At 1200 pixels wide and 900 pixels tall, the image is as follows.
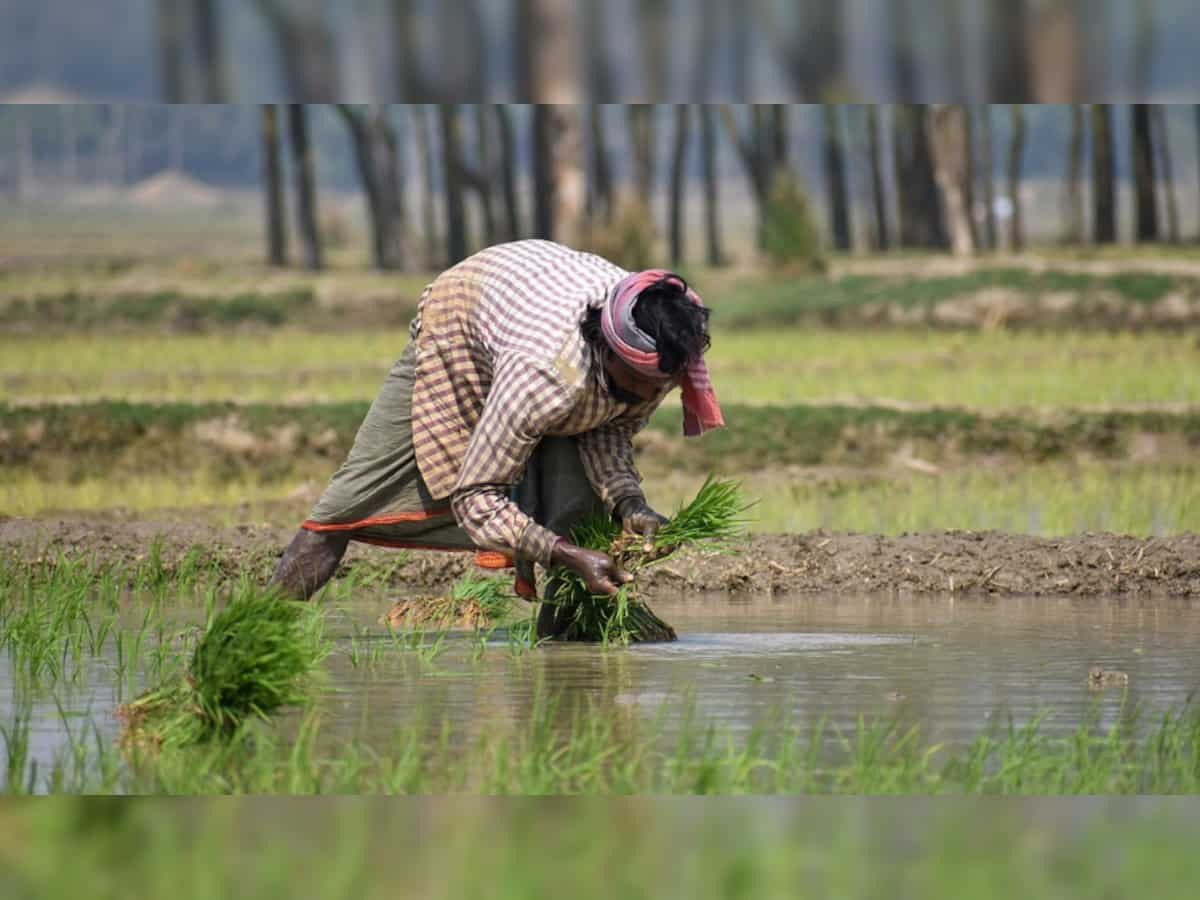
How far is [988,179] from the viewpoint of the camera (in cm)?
2689

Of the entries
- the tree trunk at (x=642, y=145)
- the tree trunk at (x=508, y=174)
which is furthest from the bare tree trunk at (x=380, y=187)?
the tree trunk at (x=642, y=145)

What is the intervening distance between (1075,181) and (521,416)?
791 inches

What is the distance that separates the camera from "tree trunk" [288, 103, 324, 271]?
2427cm

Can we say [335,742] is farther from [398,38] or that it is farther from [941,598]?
[398,38]

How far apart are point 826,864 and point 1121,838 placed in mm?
512

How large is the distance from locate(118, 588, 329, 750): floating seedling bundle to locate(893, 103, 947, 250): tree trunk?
24.0 meters


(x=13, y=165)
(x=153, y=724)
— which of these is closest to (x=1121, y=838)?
(x=153, y=724)

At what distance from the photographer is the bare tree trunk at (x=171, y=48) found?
9312 millimetres

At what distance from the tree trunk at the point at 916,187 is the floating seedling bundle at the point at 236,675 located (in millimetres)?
23966

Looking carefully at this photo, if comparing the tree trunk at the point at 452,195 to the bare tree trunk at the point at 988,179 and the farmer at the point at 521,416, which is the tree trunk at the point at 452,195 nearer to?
the bare tree trunk at the point at 988,179

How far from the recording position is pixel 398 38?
992cm

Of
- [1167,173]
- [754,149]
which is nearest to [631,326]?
[1167,173]

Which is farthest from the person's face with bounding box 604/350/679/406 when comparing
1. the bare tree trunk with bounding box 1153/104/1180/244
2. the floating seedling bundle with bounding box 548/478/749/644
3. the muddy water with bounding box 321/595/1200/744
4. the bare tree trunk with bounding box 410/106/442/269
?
the bare tree trunk with bounding box 410/106/442/269

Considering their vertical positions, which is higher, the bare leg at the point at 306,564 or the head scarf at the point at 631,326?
the head scarf at the point at 631,326
